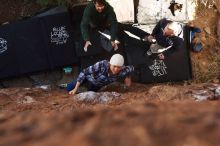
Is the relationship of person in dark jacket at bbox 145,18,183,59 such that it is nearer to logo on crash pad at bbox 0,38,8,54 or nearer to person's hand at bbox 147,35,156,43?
person's hand at bbox 147,35,156,43

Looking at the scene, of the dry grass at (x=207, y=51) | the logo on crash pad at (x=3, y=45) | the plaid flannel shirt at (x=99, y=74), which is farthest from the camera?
the dry grass at (x=207, y=51)

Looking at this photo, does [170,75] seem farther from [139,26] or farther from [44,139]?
[44,139]

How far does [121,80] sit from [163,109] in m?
5.77

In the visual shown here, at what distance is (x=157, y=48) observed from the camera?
7.00 m

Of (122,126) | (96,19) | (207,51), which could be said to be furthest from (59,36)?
(122,126)

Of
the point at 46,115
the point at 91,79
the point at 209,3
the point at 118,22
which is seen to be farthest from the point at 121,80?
the point at 46,115

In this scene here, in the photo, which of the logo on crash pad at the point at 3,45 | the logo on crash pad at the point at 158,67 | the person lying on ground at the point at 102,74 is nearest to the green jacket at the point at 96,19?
the logo on crash pad at the point at 158,67

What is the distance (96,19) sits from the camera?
671 cm

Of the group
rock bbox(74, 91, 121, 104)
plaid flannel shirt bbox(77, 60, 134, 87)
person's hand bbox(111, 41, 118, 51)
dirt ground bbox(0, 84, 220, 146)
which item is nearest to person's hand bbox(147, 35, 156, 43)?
person's hand bbox(111, 41, 118, 51)

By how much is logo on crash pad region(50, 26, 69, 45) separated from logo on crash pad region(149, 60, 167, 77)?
4.70 feet

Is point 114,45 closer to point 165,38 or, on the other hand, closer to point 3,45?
point 165,38

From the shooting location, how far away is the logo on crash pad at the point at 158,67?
7018 mm

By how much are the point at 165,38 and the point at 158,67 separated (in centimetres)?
47

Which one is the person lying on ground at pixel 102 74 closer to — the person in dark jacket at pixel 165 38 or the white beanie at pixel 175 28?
the person in dark jacket at pixel 165 38
